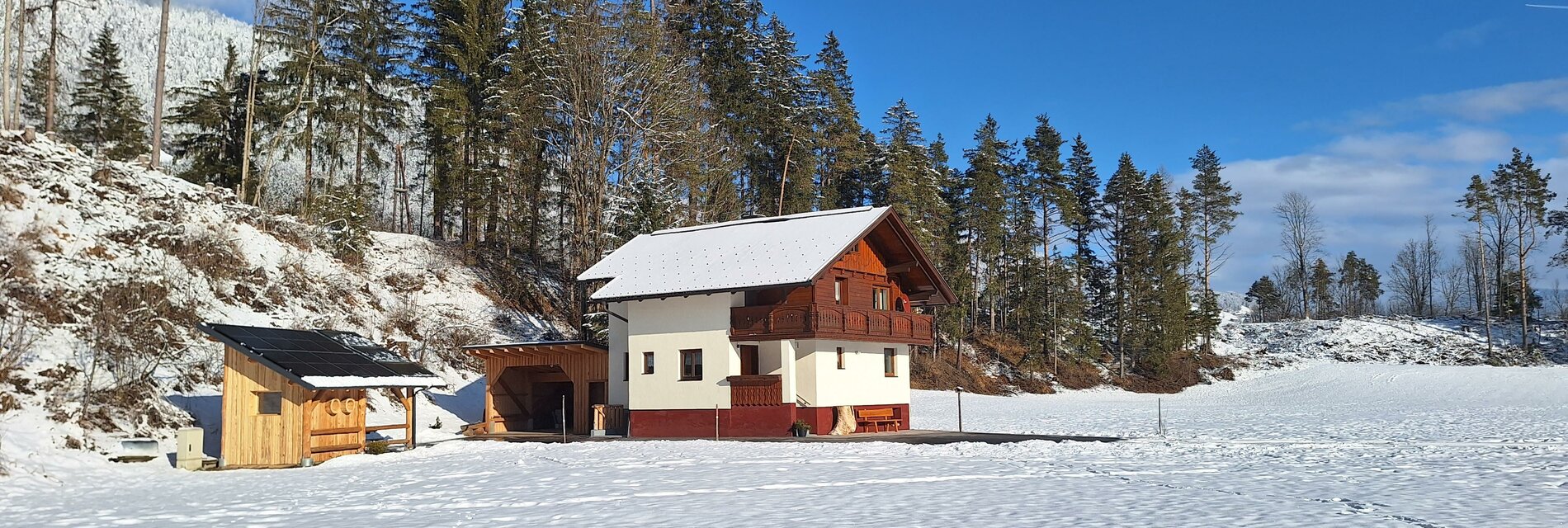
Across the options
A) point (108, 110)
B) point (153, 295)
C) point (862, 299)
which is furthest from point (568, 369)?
point (108, 110)

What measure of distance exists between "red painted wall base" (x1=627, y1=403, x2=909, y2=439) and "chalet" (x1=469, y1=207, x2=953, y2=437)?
0.11 feet

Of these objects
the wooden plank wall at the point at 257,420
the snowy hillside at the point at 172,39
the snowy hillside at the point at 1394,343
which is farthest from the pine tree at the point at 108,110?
the snowy hillside at the point at 1394,343

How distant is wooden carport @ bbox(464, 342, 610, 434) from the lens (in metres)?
32.7

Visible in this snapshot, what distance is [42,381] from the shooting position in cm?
2367

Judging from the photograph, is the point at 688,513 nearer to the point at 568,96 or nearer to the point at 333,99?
Result: the point at 568,96

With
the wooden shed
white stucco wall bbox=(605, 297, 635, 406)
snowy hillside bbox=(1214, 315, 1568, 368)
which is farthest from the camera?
snowy hillside bbox=(1214, 315, 1568, 368)

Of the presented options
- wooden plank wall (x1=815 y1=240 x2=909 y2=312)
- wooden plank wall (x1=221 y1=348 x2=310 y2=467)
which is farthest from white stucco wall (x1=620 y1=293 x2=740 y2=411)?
wooden plank wall (x1=221 y1=348 x2=310 y2=467)

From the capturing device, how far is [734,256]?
31766mm

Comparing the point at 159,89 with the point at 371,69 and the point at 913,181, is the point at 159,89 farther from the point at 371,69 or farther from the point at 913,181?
the point at 913,181

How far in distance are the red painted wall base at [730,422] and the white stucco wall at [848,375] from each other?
0.48 metres

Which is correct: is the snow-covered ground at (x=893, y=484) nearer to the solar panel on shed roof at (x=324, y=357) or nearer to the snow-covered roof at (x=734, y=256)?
the solar panel on shed roof at (x=324, y=357)

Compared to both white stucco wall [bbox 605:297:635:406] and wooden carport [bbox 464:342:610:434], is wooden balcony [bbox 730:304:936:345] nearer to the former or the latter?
white stucco wall [bbox 605:297:635:406]

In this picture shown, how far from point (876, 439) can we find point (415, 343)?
18.6 meters

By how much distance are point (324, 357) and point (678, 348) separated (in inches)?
388
